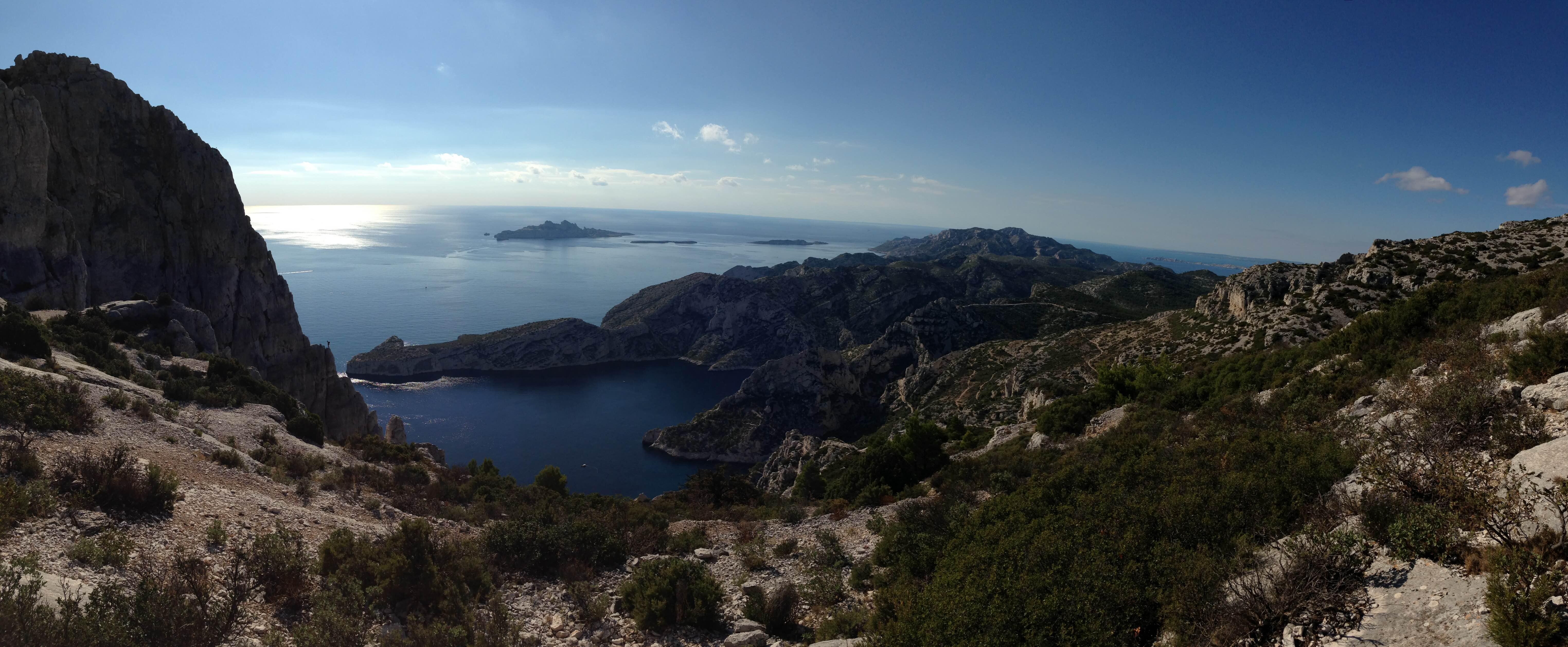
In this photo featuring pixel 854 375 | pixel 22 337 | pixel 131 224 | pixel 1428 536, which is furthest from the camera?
pixel 854 375

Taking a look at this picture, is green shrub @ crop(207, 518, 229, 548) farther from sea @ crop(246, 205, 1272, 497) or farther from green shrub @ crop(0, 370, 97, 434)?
sea @ crop(246, 205, 1272, 497)

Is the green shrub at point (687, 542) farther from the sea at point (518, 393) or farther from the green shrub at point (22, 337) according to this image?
the sea at point (518, 393)

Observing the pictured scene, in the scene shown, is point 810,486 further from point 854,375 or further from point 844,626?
point 854,375

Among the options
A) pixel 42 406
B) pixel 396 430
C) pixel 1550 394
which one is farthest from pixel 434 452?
pixel 1550 394

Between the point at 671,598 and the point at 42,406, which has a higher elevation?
the point at 42,406

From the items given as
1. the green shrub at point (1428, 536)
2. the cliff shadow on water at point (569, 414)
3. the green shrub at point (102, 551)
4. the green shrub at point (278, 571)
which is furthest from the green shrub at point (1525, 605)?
the cliff shadow on water at point (569, 414)

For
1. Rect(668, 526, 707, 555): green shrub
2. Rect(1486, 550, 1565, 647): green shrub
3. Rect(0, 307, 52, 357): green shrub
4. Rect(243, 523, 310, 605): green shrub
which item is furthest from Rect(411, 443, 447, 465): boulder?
Rect(1486, 550, 1565, 647): green shrub

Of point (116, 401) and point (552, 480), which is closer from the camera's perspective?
point (116, 401)
